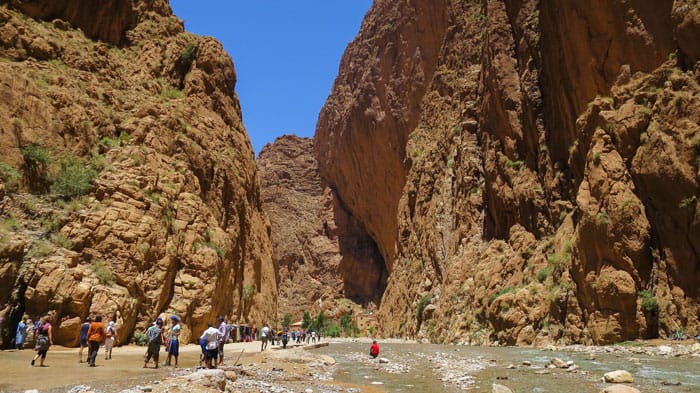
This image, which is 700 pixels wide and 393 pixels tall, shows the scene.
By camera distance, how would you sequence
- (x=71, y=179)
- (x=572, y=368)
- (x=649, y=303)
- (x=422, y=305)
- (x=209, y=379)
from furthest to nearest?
(x=422, y=305) → (x=649, y=303) → (x=71, y=179) → (x=572, y=368) → (x=209, y=379)

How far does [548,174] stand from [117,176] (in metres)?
26.2

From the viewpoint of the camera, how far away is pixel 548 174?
35.7 meters

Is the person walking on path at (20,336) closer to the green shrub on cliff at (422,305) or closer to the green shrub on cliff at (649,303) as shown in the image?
the green shrub on cliff at (649,303)

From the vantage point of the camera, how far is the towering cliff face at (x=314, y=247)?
86.8 m

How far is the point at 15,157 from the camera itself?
21.2 metres

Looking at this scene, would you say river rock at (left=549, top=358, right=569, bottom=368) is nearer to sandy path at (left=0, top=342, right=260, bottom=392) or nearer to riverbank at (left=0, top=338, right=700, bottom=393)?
riverbank at (left=0, top=338, right=700, bottom=393)

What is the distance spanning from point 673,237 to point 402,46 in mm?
55196

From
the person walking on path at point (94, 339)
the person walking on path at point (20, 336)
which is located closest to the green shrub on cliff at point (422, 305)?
the person walking on path at point (20, 336)

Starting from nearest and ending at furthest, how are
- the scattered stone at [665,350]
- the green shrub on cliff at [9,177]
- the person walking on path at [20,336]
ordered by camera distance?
the person walking on path at [20,336] < the scattered stone at [665,350] < the green shrub on cliff at [9,177]

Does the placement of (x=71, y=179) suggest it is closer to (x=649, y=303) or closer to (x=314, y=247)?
(x=649, y=303)

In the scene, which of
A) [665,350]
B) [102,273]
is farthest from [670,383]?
[102,273]

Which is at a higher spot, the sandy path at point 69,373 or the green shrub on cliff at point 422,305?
the green shrub on cliff at point 422,305

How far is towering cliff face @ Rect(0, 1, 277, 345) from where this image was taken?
767 inches

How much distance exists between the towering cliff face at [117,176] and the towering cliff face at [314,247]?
50.5 metres
